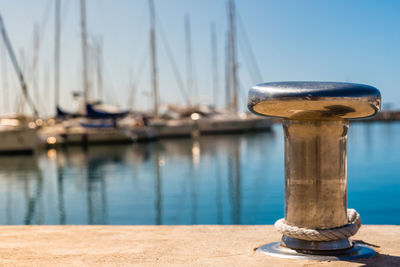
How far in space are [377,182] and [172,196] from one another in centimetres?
724

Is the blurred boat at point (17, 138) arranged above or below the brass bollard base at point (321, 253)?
below

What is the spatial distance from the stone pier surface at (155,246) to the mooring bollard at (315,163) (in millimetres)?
177

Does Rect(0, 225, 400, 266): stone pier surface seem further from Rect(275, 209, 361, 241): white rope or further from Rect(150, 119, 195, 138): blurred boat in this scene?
Rect(150, 119, 195, 138): blurred boat

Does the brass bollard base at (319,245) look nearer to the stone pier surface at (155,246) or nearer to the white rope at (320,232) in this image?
the white rope at (320,232)

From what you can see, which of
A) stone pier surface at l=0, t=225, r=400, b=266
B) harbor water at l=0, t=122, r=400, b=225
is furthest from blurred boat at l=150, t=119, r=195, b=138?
stone pier surface at l=0, t=225, r=400, b=266

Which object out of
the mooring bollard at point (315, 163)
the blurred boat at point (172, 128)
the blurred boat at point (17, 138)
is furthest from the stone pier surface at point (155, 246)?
the blurred boat at point (172, 128)

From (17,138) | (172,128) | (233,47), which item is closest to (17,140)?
(17,138)

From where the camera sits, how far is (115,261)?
2936mm

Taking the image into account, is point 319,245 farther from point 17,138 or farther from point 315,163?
point 17,138

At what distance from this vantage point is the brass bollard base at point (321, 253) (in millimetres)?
2932

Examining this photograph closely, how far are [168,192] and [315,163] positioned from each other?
528 inches

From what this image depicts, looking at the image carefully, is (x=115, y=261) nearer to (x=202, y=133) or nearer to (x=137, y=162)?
(x=137, y=162)

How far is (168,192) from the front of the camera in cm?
1639

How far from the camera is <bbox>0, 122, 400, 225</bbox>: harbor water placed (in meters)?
11.6
